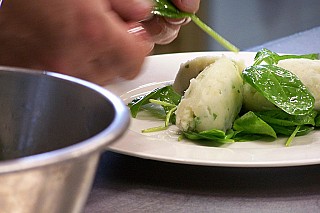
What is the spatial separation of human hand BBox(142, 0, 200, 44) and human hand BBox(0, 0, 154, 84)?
0.58 feet

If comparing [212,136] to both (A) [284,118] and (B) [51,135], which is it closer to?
(A) [284,118]

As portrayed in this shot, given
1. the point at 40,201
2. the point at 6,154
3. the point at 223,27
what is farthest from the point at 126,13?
the point at 223,27

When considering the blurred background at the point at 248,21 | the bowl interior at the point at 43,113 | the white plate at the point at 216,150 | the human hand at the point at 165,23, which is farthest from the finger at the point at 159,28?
the blurred background at the point at 248,21

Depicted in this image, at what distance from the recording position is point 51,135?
0.40m

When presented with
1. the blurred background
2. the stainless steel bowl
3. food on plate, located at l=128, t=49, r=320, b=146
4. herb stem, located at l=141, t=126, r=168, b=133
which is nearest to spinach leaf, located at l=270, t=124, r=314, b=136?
food on plate, located at l=128, t=49, r=320, b=146

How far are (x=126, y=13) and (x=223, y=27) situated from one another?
72.7 inches

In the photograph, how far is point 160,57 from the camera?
3.97 feet

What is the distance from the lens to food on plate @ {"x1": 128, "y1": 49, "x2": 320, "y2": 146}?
81 centimetres

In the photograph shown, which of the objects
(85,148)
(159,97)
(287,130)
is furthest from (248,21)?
(85,148)

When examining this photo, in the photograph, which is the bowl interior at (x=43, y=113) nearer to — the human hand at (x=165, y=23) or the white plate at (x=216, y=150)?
the white plate at (x=216, y=150)

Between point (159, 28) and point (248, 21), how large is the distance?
1626mm

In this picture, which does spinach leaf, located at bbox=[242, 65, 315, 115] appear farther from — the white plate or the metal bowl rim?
the metal bowl rim

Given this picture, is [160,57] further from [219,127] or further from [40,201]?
[40,201]

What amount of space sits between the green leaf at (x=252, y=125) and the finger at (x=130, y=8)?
205 mm
